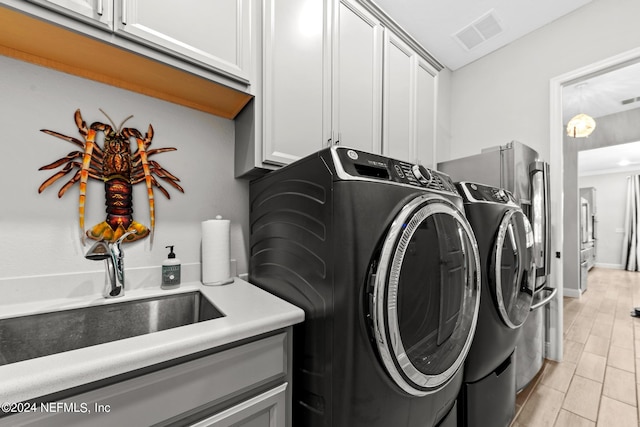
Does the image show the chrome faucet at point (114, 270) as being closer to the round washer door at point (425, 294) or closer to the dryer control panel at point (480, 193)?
the round washer door at point (425, 294)

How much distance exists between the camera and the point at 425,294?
3.01 ft

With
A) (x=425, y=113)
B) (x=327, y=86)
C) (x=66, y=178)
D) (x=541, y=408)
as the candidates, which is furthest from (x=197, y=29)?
(x=541, y=408)

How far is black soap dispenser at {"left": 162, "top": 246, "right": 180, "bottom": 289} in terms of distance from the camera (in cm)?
120

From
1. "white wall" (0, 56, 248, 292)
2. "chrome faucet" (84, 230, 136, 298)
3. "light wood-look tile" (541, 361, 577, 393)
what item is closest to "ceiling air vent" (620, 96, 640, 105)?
"light wood-look tile" (541, 361, 577, 393)

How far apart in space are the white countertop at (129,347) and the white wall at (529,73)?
2.78 metres

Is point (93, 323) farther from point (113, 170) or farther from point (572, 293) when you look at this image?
point (572, 293)

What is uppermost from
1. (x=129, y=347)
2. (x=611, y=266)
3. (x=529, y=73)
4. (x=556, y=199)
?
(x=529, y=73)

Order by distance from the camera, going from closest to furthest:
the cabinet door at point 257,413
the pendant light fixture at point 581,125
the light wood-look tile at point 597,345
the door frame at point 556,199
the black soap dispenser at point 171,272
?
the cabinet door at point 257,413 < the black soap dispenser at point 171,272 < the door frame at point 556,199 < the light wood-look tile at point 597,345 < the pendant light fixture at point 581,125

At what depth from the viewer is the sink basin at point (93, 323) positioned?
0.86m

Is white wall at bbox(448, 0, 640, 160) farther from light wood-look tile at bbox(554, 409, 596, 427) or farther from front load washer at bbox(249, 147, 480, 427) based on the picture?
front load washer at bbox(249, 147, 480, 427)

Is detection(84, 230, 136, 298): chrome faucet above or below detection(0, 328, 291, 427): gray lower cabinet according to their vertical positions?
above

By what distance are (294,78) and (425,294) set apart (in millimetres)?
1157

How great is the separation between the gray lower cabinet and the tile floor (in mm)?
1648

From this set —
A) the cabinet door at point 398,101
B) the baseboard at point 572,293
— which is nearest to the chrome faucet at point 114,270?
the cabinet door at point 398,101
